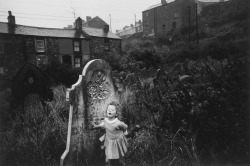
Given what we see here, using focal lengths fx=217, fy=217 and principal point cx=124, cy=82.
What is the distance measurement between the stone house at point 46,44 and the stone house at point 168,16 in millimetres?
12886

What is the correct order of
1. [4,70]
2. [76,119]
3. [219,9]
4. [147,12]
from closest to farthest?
[76,119] < [4,70] < [219,9] < [147,12]

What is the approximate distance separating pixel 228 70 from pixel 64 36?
77.6 feet

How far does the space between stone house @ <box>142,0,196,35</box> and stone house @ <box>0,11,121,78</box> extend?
12.9 metres

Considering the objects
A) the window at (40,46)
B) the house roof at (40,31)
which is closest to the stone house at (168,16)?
the house roof at (40,31)

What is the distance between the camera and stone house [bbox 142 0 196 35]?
35.5 m

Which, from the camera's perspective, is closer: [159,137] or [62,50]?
[159,137]

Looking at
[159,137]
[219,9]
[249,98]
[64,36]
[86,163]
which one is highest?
[219,9]

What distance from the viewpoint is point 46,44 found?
24.0 m

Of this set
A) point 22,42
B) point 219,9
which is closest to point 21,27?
point 22,42

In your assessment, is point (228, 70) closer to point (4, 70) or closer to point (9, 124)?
point (9, 124)

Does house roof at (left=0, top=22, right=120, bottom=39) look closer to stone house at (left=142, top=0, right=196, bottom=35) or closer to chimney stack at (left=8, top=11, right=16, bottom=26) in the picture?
chimney stack at (left=8, top=11, right=16, bottom=26)

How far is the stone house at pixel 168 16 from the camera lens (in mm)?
35500

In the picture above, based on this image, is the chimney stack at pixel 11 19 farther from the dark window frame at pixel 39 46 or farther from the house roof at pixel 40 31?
the dark window frame at pixel 39 46

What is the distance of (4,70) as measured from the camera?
21.8 meters
